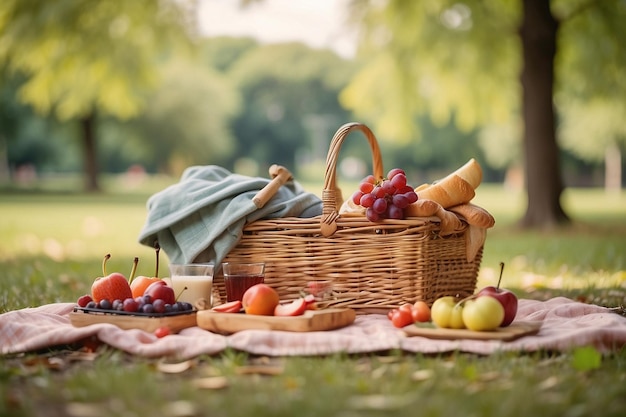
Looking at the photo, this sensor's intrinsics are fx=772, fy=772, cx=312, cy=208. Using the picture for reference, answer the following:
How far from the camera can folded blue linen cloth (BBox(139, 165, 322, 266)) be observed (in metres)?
4.11

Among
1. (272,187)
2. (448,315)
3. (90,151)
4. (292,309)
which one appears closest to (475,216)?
(448,315)

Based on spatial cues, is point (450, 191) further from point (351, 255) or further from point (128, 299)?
point (128, 299)

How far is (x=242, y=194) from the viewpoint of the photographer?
4.24 metres

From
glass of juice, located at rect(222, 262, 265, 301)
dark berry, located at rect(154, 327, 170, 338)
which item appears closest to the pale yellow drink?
glass of juice, located at rect(222, 262, 265, 301)

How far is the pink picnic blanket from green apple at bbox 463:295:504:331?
0.35ft

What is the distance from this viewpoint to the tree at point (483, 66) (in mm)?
10828

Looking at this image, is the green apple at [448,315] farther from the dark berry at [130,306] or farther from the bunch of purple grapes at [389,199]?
the dark berry at [130,306]

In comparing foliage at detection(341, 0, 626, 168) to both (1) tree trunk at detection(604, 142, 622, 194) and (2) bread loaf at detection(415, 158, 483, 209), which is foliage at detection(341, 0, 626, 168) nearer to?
(2) bread loaf at detection(415, 158, 483, 209)

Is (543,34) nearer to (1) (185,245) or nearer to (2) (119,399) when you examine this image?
(1) (185,245)

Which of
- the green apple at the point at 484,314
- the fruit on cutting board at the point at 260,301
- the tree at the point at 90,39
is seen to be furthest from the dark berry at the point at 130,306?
the tree at the point at 90,39

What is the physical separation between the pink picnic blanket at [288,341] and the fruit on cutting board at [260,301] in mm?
220

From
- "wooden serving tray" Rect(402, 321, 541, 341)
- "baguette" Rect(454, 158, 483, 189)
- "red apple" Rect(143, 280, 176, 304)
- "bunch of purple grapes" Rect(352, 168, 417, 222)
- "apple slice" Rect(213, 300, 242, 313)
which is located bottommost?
"wooden serving tray" Rect(402, 321, 541, 341)

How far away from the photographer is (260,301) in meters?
3.46

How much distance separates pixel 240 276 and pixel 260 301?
381mm
